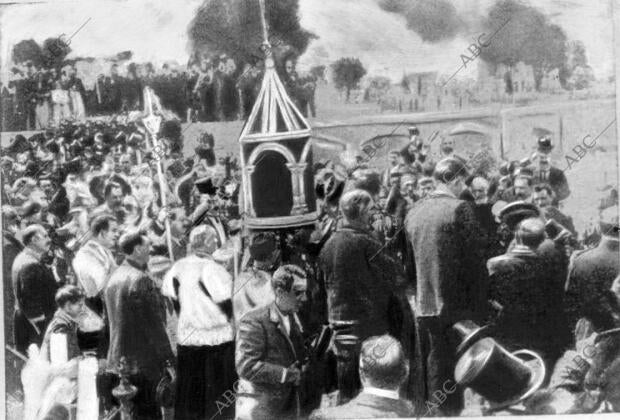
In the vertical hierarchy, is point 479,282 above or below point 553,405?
above

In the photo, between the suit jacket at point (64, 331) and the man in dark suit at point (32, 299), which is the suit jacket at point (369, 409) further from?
the man in dark suit at point (32, 299)

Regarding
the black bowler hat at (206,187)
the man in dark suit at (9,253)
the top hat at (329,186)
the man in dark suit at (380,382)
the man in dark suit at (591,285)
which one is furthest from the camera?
the man in dark suit at (9,253)

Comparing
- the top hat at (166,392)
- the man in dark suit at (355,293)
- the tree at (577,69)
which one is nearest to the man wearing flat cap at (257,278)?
the man in dark suit at (355,293)

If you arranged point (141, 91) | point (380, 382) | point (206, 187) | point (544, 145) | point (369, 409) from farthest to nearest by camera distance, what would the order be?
point (141, 91), point (206, 187), point (544, 145), point (369, 409), point (380, 382)

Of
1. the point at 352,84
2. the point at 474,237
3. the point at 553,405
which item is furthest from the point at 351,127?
the point at 553,405

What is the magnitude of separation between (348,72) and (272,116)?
692 millimetres

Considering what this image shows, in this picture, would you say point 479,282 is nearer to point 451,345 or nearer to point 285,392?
point 451,345

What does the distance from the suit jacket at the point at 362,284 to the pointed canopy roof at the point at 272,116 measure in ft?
3.17

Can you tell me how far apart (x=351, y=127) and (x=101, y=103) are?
2.02 metres

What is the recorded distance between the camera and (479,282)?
7.30 meters

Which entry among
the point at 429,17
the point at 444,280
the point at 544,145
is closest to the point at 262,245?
the point at 444,280

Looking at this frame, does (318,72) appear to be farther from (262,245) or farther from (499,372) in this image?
(499,372)

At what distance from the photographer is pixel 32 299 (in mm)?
7605

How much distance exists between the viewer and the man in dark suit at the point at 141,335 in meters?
7.48
